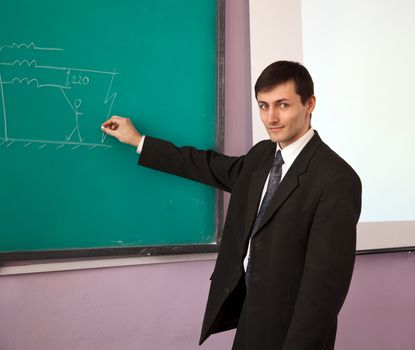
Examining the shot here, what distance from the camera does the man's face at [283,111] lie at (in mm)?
1179

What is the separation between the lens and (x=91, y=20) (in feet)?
4.47

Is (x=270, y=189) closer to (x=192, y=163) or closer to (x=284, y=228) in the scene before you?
(x=284, y=228)

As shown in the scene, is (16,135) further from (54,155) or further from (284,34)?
(284,34)

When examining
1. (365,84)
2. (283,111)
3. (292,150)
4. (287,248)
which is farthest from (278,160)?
(365,84)

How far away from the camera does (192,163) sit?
1.43 meters

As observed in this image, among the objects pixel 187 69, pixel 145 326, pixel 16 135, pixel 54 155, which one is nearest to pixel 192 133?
pixel 187 69

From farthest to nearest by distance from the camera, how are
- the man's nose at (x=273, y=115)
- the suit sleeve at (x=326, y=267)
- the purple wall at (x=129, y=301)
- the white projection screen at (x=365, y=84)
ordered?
the white projection screen at (x=365, y=84)
the purple wall at (x=129, y=301)
the man's nose at (x=273, y=115)
the suit sleeve at (x=326, y=267)

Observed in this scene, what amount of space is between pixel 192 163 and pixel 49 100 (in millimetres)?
493

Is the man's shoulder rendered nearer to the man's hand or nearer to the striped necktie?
the striped necktie

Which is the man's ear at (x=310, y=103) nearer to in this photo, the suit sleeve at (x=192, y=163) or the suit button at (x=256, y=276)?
the suit sleeve at (x=192, y=163)

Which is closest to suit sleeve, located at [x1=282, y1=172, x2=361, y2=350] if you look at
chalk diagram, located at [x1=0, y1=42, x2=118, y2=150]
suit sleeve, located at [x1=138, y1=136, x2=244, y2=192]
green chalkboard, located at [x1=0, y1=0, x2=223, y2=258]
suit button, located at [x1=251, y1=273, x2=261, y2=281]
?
suit button, located at [x1=251, y1=273, x2=261, y2=281]

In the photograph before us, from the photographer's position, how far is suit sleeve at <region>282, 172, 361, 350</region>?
3.56 feet

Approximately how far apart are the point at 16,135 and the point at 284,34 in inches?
41.5

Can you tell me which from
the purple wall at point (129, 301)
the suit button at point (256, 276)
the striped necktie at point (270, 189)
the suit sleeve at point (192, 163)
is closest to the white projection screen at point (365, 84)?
the purple wall at point (129, 301)
